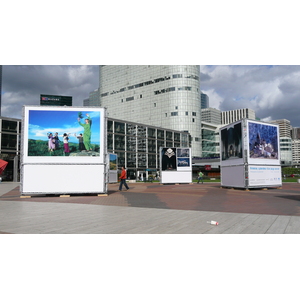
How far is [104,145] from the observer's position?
17.6 m

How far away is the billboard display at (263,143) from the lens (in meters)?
21.9

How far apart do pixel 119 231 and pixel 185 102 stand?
108m

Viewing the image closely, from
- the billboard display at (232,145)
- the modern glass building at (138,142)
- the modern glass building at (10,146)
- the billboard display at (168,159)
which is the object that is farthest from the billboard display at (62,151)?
the modern glass building at (138,142)

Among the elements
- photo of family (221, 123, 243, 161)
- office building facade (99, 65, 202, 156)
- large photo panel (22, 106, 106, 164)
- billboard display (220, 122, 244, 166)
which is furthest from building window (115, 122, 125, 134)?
large photo panel (22, 106, 106, 164)

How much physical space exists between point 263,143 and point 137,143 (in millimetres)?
78459

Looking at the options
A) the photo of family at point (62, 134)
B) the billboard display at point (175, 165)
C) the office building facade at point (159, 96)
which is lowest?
the billboard display at point (175, 165)

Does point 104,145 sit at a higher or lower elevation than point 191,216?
higher

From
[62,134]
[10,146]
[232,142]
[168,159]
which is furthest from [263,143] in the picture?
[10,146]

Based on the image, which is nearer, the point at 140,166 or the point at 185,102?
the point at 140,166

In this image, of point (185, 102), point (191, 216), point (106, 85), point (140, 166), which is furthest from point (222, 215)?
point (106, 85)

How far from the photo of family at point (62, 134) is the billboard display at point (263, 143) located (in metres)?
11.0

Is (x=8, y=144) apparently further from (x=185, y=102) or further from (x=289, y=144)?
(x=289, y=144)

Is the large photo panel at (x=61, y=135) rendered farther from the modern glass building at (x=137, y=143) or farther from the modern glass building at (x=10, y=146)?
the modern glass building at (x=137, y=143)

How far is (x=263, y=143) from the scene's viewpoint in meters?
22.7
